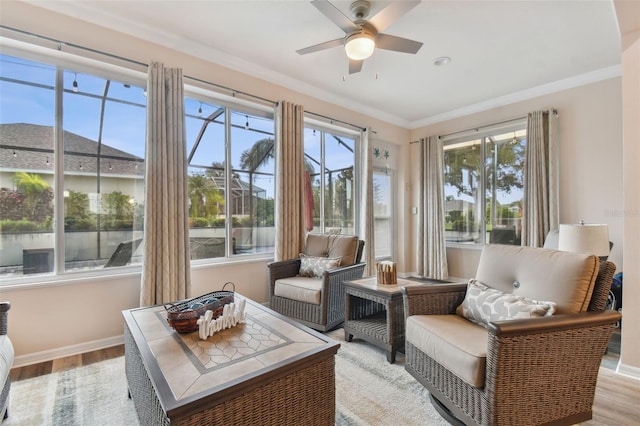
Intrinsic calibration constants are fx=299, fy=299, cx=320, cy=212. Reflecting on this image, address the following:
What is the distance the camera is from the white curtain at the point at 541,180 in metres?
3.83

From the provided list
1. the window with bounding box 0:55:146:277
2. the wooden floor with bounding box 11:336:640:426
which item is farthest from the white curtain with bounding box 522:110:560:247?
the window with bounding box 0:55:146:277

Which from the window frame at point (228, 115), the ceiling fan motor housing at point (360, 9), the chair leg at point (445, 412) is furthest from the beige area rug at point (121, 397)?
the ceiling fan motor housing at point (360, 9)

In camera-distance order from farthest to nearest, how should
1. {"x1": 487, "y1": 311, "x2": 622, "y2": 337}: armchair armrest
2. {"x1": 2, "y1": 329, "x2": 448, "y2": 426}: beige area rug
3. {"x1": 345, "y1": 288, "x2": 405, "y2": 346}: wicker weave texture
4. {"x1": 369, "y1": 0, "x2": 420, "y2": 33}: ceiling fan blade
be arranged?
{"x1": 345, "y1": 288, "x2": 405, "y2": 346}: wicker weave texture
{"x1": 369, "y1": 0, "x2": 420, "y2": 33}: ceiling fan blade
{"x1": 2, "y1": 329, "x2": 448, "y2": 426}: beige area rug
{"x1": 487, "y1": 311, "x2": 622, "y2": 337}: armchair armrest

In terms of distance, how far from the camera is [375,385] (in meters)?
2.00

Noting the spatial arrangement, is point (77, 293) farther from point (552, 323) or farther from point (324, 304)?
point (552, 323)

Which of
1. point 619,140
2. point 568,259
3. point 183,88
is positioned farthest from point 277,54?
point 619,140

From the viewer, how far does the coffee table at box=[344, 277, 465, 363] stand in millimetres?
2283

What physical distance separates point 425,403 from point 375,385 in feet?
1.08

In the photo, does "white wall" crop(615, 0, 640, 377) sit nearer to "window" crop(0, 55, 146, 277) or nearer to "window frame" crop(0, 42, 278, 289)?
"window frame" crop(0, 42, 278, 289)

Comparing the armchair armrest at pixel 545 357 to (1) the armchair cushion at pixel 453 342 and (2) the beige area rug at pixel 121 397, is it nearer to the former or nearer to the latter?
(1) the armchair cushion at pixel 453 342

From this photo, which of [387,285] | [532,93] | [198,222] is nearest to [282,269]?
[198,222]

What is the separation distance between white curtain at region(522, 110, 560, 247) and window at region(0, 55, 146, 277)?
4.62 meters

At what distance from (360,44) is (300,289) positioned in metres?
2.19

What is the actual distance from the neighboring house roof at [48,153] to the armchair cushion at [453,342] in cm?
286
